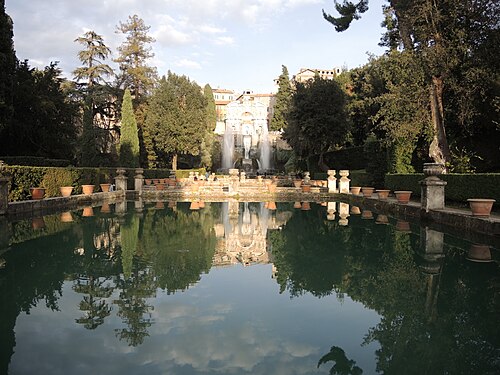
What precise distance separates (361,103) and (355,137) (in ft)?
12.5

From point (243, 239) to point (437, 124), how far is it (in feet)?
37.2

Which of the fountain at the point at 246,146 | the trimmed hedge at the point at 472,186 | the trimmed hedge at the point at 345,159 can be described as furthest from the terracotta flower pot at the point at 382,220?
the fountain at the point at 246,146

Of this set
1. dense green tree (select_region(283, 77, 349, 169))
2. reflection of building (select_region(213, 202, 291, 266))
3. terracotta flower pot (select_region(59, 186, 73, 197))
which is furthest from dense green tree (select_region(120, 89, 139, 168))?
reflection of building (select_region(213, 202, 291, 266))

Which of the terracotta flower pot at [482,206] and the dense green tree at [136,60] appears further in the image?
the dense green tree at [136,60]

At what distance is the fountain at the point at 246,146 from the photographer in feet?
170

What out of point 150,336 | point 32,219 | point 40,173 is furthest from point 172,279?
point 40,173

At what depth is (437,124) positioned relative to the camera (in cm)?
1620

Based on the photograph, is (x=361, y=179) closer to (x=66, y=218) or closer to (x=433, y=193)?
(x=433, y=193)

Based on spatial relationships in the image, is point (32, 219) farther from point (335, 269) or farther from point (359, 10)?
point (359, 10)

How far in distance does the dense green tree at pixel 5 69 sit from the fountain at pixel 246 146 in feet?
103

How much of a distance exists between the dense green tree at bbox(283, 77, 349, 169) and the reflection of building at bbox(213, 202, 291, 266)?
18244 millimetres

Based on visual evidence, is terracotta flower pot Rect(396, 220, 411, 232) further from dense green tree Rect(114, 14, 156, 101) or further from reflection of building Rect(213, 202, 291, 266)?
dense green tree Rect(114, 14, 156, 101)

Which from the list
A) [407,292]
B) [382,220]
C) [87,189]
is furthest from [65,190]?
[407,292]

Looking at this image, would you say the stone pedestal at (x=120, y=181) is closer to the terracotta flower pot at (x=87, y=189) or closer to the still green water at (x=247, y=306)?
the terracotta flower pot at (x=87, y=189)
